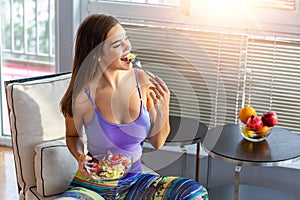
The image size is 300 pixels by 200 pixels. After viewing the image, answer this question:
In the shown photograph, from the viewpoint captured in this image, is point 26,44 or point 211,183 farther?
point 26,44

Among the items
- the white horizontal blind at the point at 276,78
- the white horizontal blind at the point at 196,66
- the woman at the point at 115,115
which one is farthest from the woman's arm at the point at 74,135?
the white horizontal blind at the point at 276,78

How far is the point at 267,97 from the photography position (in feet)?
9.95

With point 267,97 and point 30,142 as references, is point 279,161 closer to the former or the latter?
point 267,97

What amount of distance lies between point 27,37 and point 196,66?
1101mm

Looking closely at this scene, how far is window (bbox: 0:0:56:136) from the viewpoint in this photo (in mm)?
3543

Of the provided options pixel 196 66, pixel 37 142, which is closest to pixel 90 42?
pixel 37 142

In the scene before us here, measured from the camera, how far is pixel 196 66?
3098 millimetres

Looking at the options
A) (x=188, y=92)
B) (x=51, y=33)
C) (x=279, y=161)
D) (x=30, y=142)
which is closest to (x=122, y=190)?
(x=30, y=142)

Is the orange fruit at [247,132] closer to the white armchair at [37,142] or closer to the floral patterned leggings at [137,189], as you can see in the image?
the floral patterned leggings at [137,189]

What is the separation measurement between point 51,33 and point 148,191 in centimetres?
155

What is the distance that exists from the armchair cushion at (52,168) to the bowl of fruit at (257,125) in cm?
75

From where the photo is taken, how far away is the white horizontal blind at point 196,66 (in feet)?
9.97

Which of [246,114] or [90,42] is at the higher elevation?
[90,42]

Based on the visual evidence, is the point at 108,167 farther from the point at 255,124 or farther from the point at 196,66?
the point at 196,66
